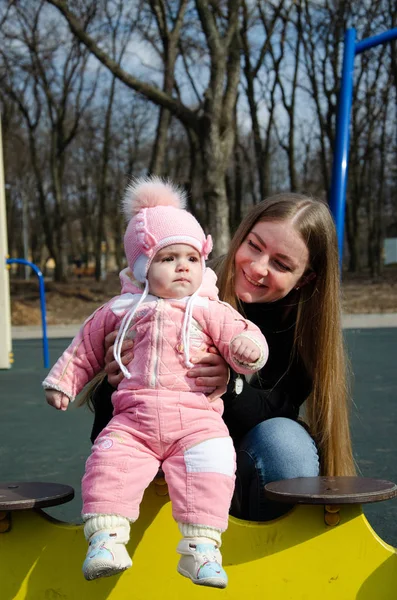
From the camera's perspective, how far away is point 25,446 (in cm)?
367

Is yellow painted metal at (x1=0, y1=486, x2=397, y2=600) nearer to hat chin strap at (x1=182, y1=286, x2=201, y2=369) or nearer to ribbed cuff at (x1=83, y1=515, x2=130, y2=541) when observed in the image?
ribbed cuff at (x1=83, y1=515, x2=130, y2=541)

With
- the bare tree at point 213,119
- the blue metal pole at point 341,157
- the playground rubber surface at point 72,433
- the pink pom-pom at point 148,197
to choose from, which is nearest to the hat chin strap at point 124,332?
the pink pom-pom at point 148,197

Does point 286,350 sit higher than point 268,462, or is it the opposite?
point 286,350

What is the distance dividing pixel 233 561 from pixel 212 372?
1.29 feet

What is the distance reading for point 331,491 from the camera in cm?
148

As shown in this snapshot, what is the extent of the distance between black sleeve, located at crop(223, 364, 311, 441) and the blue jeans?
0.04m

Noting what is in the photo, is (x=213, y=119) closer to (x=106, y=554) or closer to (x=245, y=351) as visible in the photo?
(x=245, y=351)

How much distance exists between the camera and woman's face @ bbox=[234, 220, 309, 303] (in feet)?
6.42

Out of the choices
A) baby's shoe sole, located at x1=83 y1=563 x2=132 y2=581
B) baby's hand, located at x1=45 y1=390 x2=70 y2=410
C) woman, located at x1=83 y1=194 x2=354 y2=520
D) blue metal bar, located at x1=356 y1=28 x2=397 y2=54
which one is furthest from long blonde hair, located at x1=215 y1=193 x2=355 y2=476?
blue metal bar, located at x1=356 y1=28 x2=397 y2=54

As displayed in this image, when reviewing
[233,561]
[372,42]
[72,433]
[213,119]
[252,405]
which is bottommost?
[72,433]

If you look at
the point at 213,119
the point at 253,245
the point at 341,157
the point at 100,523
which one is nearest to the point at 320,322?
the point at 253,245

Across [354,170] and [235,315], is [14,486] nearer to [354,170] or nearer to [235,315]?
[235,315]

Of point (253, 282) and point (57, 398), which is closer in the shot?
point (57, 398)

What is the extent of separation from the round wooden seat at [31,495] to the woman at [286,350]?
276mm
